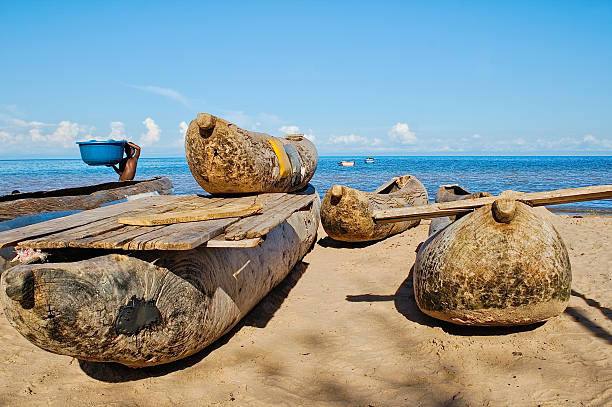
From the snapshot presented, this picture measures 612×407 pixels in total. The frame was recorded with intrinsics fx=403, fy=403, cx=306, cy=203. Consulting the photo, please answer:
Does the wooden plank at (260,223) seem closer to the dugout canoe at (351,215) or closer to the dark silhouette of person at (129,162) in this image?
the dugout canoe at (351,215)

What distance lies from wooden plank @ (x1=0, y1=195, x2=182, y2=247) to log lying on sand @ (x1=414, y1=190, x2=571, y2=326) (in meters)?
2.83

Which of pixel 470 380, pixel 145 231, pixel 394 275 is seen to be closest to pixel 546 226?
pixel 470 380

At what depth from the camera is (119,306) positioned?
234 centimetres

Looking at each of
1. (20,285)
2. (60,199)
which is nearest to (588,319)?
(20,285)

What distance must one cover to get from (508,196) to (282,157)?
2.82m

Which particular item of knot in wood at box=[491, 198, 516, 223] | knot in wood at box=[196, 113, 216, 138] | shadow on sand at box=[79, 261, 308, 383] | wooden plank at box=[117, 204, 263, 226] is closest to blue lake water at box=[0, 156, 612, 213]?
knot in wood at box=[491, 198, 516, 223]

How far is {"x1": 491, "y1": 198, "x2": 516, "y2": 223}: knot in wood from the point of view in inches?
123

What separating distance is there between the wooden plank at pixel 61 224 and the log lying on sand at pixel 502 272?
2825 mm

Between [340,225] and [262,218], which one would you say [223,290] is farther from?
[340,225]

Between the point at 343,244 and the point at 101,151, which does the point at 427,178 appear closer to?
the point at 343,244

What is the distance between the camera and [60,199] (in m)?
6.12

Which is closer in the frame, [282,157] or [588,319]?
[588,319]

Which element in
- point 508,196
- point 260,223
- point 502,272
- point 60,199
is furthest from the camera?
point 60,199

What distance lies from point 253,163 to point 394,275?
2.39 meters
